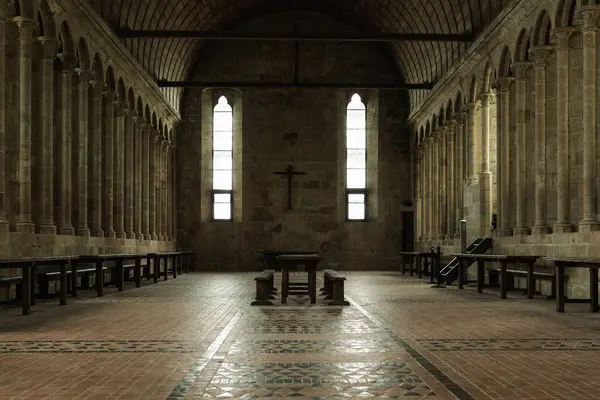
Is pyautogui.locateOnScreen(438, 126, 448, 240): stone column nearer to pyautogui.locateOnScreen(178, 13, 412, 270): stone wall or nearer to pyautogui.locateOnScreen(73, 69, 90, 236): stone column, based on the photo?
pyautogui.locateOnScreen(178, 13, 412, 270): stone wall

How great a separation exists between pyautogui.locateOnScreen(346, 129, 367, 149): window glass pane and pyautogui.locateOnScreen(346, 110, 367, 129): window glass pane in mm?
204

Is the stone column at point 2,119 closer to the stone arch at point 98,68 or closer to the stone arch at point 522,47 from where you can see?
the stone arch at point 98,68

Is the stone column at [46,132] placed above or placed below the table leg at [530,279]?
above

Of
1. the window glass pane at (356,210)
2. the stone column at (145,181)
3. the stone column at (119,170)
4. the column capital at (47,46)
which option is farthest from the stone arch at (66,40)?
the window glass pane at (356,210)

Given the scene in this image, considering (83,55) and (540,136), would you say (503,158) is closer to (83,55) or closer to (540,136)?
(540,136)

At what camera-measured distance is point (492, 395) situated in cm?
650

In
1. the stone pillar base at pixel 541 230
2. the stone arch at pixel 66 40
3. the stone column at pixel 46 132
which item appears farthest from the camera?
the stone arch at pixel 66 40

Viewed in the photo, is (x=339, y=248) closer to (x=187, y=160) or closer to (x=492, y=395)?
(x=187, y=160)

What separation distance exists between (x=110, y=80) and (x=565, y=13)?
14.0 m

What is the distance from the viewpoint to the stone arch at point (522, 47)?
2089 centimetres

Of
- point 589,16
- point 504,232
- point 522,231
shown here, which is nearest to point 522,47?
point 589,16

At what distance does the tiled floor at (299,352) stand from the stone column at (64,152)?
5707 millimetres

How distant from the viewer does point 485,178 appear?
2538 cm

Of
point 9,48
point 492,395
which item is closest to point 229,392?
point 492,395
